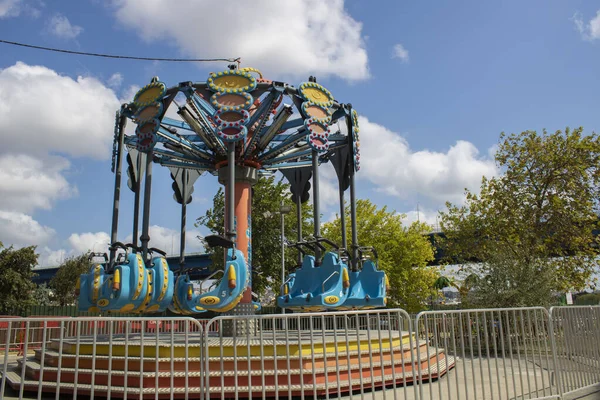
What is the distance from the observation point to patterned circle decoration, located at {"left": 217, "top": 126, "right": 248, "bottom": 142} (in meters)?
11.6

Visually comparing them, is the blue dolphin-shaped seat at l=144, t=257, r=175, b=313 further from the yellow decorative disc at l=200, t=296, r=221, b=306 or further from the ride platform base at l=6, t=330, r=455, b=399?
the ride platform base at l=6, t=330, r=455, b=399

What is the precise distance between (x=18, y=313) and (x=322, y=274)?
2962cm

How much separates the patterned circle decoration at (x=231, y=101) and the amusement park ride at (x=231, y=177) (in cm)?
2

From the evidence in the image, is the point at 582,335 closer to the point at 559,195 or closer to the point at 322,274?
the point at 322,274

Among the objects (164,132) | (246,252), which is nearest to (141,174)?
(164,132)

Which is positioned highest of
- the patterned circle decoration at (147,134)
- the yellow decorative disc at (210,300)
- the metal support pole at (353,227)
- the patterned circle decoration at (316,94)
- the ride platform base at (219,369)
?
the patterned circle decoration at (316,94)

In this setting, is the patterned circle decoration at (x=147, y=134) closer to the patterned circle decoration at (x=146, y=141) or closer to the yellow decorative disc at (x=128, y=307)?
the patterned circle decoration at (x=146, y=141)

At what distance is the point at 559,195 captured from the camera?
21.5 meters

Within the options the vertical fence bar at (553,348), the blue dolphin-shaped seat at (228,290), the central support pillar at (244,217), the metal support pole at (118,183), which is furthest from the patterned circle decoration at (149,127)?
the vertical fence bar at (553,348)

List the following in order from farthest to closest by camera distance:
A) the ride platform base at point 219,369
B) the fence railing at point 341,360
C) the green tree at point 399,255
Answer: the green tree at point 399,255 < the ride platform base at point 219,369 < the fence railing at point 341,360

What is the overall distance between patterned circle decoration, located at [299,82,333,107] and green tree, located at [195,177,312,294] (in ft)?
52.0

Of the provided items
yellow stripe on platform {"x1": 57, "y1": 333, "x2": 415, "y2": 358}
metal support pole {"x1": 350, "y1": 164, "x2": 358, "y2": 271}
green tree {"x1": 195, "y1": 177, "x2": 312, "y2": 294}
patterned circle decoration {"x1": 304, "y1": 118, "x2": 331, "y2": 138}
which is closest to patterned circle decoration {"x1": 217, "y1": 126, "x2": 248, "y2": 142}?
patterned circle decoration {"x1": 304, "y1": 118, "x2": 331, "y2": 138}

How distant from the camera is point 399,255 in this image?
33156 mm

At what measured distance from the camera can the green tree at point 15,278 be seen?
110ft
